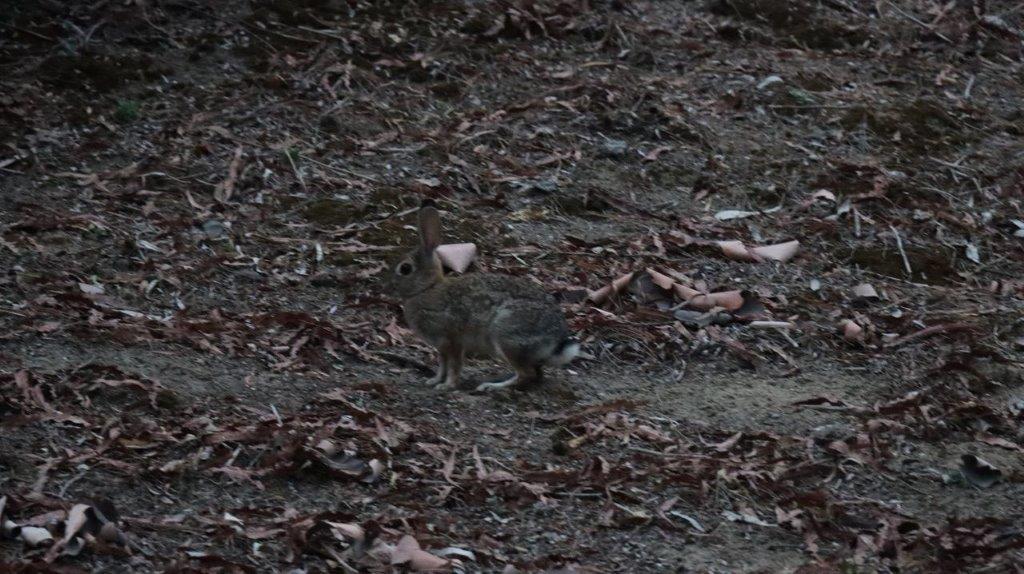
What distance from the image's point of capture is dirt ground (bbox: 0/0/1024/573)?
19.6 ft

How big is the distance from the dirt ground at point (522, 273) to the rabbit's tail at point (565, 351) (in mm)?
219

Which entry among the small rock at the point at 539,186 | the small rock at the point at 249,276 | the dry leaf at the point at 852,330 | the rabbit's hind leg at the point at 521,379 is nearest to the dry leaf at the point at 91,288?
the small rock at the point at 249,276

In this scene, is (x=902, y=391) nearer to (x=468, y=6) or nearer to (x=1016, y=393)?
(x=1016, y=393)

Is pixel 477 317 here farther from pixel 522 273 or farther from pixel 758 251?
pixel 758 251

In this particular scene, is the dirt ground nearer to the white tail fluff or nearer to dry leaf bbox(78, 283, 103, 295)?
dry leaf bbox(78, 283, 103, 295)

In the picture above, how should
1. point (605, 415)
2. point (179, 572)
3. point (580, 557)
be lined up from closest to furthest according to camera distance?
point (179, 572)
point (580, 557)
point (605, 415)

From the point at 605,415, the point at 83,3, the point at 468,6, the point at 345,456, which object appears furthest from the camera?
the point at 468,6

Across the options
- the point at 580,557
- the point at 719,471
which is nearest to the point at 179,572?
the point at 580,557

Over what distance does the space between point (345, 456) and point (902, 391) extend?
116 inches

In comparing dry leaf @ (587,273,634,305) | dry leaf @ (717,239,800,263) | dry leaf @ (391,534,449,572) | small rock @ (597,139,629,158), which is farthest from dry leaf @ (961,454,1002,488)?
small rock @ (597,139,629,158)

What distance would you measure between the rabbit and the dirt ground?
20 cm

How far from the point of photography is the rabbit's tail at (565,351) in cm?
726

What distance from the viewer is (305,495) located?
19.8 ft

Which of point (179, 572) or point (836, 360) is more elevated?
point (179, 572)
